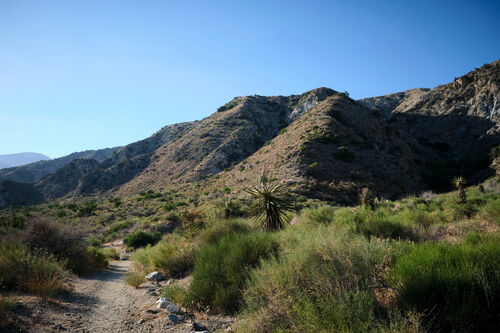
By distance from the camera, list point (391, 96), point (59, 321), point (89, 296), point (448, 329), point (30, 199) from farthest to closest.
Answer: point (391, 96)
point (30, 199)
point (89, 296)
point (59, 321)
point (448, 329)

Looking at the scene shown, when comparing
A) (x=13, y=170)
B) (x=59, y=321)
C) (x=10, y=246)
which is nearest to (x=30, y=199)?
(x=13, y=170)

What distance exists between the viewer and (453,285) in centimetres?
323

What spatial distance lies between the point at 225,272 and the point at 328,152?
33.4 m

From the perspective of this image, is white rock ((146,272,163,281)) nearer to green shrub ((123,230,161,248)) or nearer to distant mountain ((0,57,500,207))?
green shrub ((123,230,161,248))

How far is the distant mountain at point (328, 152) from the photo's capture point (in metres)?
33.4

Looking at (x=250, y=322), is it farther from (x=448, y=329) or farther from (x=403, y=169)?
(x=403, y=169)

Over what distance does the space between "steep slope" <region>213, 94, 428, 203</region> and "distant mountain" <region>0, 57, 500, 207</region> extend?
0.54ft

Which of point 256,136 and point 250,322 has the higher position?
point 256,136

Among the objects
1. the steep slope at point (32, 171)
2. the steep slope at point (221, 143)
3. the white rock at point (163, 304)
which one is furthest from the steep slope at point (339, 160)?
the steep slope at point (32, 171)

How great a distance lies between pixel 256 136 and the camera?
196 feet

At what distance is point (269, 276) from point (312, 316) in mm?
1466

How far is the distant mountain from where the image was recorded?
3344cm

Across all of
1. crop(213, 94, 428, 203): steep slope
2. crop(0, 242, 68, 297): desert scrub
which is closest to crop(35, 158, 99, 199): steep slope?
crop(213, 94, 428, 203): steep slope

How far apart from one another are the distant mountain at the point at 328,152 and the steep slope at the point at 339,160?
0.54ft
